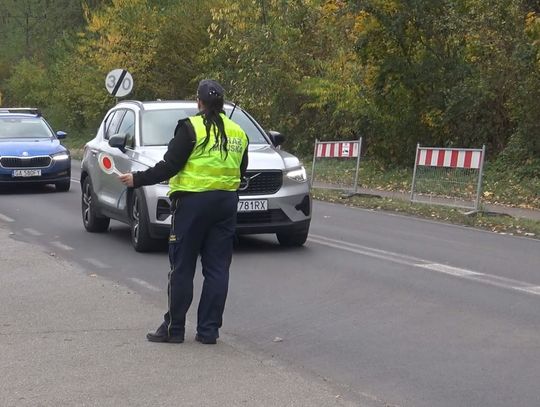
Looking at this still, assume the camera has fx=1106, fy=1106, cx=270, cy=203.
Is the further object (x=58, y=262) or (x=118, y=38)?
(x=118, y=38)

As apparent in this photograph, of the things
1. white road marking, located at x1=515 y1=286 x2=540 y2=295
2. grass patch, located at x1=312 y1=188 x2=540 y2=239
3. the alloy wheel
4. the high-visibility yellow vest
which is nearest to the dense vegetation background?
grass patch, located at x1=312 y1=188 x2=540 y2=239

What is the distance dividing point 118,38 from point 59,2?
20005 mm

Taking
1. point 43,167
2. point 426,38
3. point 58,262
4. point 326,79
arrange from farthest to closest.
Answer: point 326,79, point 426,38, point 43,167, point 58,262

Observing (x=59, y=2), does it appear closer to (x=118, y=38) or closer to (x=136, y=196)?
(x=118, y=38)

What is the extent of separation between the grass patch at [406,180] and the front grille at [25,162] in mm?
6639

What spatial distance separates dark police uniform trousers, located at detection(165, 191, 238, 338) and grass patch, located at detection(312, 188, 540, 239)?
28.6 ft

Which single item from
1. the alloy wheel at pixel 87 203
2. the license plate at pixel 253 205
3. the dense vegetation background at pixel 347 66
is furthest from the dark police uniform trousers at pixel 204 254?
the dense vegetation background at pixel 347 66

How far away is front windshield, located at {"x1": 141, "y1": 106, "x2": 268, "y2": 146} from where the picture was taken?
1331 centimetres

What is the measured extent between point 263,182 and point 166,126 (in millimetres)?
1796

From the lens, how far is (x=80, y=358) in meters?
7.29

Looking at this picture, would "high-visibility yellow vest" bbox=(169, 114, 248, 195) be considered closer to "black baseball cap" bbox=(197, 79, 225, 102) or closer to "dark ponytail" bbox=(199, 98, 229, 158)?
"dark ponytail" bbox=(199, 98, 229, 158)

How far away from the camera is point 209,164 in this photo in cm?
755

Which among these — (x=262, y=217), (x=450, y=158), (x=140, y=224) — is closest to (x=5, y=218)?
(x=140, y=224)

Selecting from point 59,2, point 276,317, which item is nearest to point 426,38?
point 276,317
